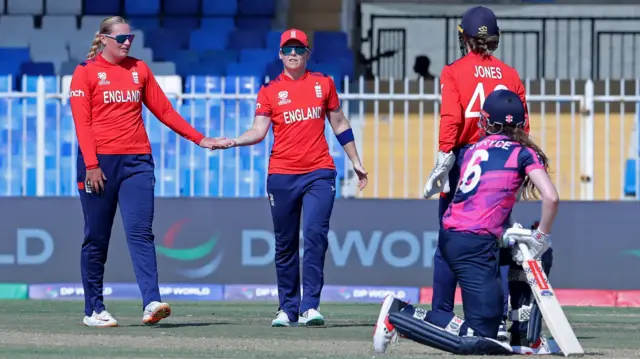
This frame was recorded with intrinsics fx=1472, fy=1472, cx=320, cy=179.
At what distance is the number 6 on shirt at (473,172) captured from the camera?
23.9ft

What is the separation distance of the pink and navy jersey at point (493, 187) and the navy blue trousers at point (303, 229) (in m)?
2.34

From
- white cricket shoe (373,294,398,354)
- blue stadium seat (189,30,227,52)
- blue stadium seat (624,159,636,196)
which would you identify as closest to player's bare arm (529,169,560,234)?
white cricket shoe (373,294,398,354)

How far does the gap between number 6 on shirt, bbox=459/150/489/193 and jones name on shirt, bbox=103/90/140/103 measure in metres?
2.74

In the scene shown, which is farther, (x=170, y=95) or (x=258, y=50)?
(x=258, y=50)

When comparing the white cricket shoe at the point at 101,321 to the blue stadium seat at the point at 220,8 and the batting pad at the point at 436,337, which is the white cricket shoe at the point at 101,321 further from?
the blue stadium seat at the point at 220,8

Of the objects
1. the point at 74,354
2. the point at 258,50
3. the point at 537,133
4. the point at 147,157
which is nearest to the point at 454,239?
the point at 74,354

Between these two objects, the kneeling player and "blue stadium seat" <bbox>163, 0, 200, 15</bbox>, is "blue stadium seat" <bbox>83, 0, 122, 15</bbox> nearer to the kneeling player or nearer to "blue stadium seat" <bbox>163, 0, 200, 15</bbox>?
"blue stadium seat" <bbox>163, 0, 200, 15</bbox>

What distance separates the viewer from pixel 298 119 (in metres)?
9.69

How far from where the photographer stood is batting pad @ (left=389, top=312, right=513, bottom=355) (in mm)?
7109

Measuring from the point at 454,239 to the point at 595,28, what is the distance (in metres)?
15.1

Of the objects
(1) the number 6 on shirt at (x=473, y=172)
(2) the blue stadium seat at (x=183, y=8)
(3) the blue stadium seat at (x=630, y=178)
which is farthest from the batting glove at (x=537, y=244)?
(2) the blue stadium seat at (x=183, y=8)

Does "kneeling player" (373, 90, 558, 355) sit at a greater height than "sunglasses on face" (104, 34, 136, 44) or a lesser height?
lesser

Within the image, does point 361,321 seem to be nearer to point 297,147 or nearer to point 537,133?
point 297,147

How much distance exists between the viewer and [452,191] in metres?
8.42
